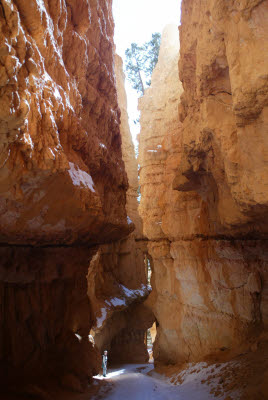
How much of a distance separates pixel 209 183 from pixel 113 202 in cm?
253

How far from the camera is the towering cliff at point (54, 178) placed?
344 cm

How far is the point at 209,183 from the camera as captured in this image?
7.65 m

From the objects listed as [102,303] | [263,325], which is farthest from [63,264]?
[102,303]

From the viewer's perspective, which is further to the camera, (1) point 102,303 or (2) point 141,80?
(2) point 141,80

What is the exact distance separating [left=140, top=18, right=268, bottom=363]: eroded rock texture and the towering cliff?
2126 mm

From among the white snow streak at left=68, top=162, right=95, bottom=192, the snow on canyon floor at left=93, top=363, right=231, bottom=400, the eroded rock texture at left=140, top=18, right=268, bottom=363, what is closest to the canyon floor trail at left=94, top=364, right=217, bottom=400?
the snow on canyon floor at left=93, top=363, right=231, bottom=400

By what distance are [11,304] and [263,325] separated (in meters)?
5.93

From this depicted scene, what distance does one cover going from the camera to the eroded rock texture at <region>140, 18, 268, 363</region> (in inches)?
160

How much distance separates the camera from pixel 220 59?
16.6 feet

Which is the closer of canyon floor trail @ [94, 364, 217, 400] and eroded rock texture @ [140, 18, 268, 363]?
eroded rock texture @ [140, 18, 268, 363]

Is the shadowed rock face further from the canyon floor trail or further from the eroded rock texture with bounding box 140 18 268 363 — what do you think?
the canyon floor trail

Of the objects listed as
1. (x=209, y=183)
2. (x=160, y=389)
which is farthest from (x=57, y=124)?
(x=160, y=389)

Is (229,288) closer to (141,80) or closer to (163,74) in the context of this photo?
(163,74)

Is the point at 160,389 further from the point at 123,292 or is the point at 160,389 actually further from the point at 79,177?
the point at 123,292
